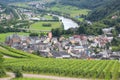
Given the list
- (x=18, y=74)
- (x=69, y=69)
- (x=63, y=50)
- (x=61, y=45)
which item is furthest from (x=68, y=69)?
(x=61, y=45)

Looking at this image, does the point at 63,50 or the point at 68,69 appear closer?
the point at 68,69

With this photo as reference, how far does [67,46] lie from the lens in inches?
3730

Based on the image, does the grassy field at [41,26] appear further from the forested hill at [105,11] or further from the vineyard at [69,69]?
the vineyard at [69,69]

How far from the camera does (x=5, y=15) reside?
17062 cm

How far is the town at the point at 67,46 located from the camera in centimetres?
8375

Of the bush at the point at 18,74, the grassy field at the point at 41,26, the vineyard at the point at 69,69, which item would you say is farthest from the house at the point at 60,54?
the grassy field at the point at 41,26

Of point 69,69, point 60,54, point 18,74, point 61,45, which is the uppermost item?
point 18,74

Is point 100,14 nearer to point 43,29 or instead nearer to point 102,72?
point 43,29

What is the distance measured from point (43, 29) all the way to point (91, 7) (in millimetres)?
74605

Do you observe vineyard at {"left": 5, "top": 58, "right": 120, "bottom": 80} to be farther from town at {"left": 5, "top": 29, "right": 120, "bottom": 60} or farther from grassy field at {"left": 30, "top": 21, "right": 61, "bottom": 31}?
grassy field at {"left": 30, "top": 21, "right": 61, "bottom": 31}

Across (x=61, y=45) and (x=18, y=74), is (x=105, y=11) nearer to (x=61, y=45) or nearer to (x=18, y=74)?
(x=61, y=45)

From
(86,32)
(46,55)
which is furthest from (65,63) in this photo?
(86,32)

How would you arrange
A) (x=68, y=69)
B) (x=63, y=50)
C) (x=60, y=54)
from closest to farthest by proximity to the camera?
(x=68, y=69) → (x=60, y=54) → (x=63, y=50)

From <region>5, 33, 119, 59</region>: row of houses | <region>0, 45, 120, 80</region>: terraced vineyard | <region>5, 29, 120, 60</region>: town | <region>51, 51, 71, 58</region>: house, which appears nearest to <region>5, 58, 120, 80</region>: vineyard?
<region>0, 45, 120, 80</region>: terraced vineyard
